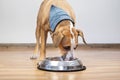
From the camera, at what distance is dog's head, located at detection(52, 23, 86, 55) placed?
2534 mm

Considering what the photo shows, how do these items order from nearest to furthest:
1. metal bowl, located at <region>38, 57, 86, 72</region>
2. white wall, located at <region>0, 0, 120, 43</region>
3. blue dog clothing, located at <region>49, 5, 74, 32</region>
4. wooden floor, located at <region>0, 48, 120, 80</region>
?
1. wooden floor, located at <region>0, 48, 120, 80</region>
2. metal bowl, located at <region>38, 57, 86, 72</region>
3. blue dog clothing, located at <region>49, 5, 74, 32</region>
4. white wall, located at <region>0, 0, 120, 43</region>

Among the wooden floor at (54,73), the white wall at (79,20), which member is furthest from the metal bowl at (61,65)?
the white wall at (79,20)

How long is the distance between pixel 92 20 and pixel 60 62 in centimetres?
207

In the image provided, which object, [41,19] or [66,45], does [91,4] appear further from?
[66,45]

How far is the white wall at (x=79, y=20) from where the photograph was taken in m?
4.32

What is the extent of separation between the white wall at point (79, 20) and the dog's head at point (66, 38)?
182 centimetres

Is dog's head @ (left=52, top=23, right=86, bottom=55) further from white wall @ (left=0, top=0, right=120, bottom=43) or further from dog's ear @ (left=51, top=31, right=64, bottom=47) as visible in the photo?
white wall @ (left=0, top=0, right=120, bottom=43)

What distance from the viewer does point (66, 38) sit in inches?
99.9

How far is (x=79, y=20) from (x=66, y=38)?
6.36ft

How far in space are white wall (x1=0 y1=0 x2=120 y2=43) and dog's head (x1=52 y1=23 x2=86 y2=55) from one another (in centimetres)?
182

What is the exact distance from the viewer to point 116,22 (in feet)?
14.9

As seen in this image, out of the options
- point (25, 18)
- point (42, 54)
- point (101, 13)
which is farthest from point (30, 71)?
point (101, 13)

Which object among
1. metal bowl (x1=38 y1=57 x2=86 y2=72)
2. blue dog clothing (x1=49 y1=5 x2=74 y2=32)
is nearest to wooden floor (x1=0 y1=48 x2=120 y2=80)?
metal bowl (x1=38 y1=57 x2=86 y2=72)

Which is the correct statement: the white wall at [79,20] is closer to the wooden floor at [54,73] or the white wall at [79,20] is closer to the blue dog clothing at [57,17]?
the wooden floor at [54,73]
